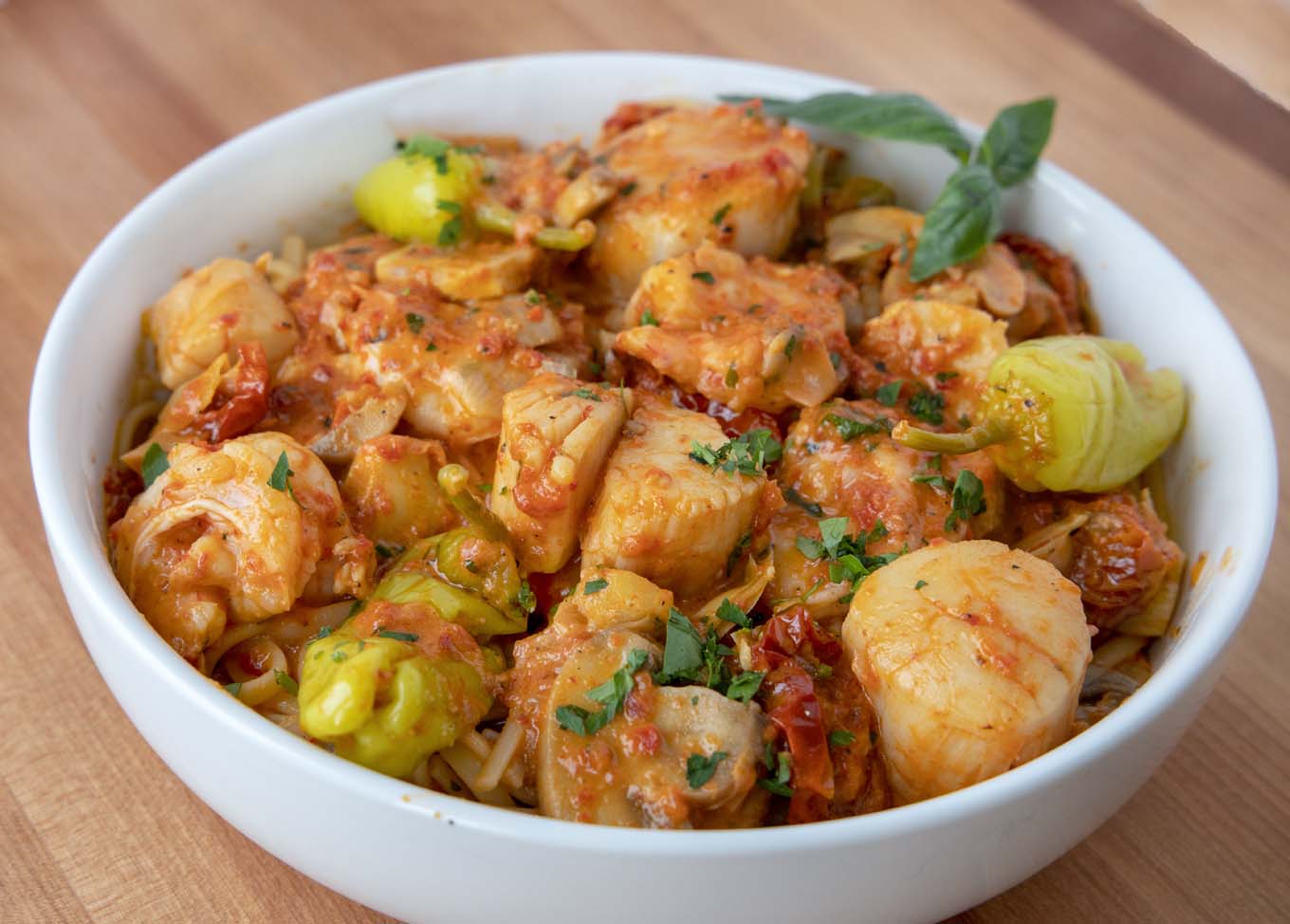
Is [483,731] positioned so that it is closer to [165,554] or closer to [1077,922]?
[165,554]

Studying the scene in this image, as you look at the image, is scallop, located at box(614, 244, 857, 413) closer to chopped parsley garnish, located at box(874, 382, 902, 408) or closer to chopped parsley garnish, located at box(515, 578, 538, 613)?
chopped parsley garnish, located at box(874, 382, 902, 408)

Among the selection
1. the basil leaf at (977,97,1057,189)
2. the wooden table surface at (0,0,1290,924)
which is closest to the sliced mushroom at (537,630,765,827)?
the wooden table surface at (0,0,1290,924)

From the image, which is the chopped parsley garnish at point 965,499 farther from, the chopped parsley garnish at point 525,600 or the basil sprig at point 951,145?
the chopped parsley garnish at point 525,600

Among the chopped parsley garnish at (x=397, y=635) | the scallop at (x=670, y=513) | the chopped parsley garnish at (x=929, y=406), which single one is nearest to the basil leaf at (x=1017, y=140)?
the chopped parsley garnish at (x=929, y=406)

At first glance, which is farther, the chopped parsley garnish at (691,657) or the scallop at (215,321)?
the scallop at (215,321)

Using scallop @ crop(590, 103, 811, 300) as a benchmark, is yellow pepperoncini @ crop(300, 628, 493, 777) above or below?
below

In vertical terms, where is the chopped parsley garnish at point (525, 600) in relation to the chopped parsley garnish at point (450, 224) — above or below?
below
